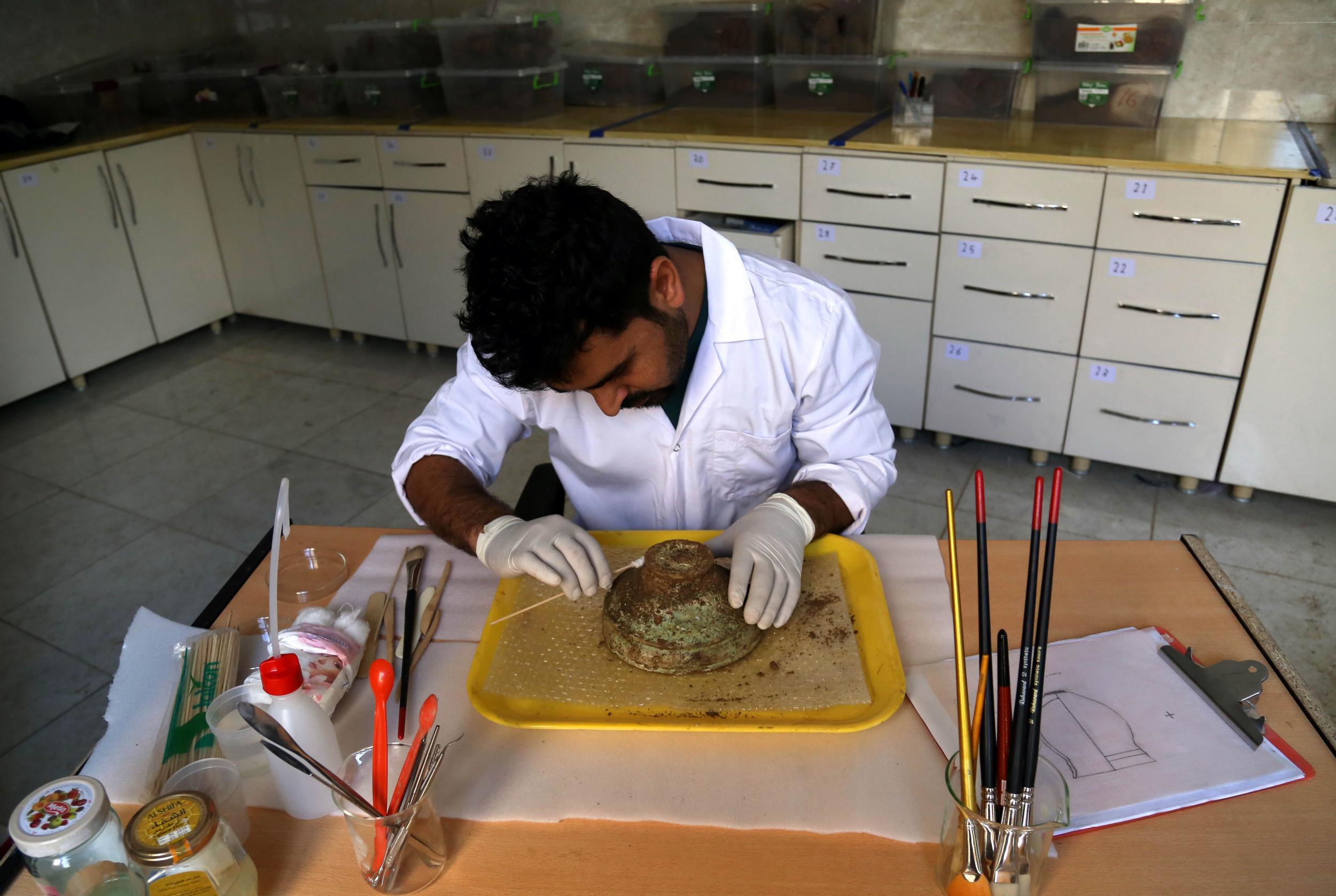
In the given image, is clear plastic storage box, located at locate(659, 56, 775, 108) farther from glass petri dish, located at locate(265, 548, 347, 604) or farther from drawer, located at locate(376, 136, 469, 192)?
glass petri dish, located at locate(265, 548, 347, 604)

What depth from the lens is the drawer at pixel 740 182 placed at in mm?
2904

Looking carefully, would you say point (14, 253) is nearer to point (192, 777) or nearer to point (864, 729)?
point (192, 777)

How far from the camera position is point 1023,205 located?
2605 mm

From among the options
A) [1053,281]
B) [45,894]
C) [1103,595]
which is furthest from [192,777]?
[1053,281]

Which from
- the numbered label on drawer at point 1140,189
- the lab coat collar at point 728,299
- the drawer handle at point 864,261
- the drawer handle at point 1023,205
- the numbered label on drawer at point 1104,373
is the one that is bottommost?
the numbered label on drawer at point 1104,373

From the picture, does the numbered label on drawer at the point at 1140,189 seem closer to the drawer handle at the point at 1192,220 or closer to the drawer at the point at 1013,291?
the drawer handle at the point at 1192,220

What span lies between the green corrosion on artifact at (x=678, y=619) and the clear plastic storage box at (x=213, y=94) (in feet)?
12.8

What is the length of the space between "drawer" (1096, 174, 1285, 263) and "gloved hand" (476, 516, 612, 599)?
1.96 meters

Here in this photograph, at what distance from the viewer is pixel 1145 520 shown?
2697mm

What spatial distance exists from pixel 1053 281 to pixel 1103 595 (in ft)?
5.57

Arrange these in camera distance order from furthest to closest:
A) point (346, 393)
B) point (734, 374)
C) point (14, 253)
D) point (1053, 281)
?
point (346, 393)
point (14, 253)
point (1053, 281)
point (734, 374)

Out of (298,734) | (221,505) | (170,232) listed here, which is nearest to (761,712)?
(298,734)

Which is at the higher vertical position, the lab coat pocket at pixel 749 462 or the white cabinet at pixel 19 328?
the lab coat pocket at pixel 749 462

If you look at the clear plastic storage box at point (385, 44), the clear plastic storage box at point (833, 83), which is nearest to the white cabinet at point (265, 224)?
the clear plastic storage box at point (385, 44)
